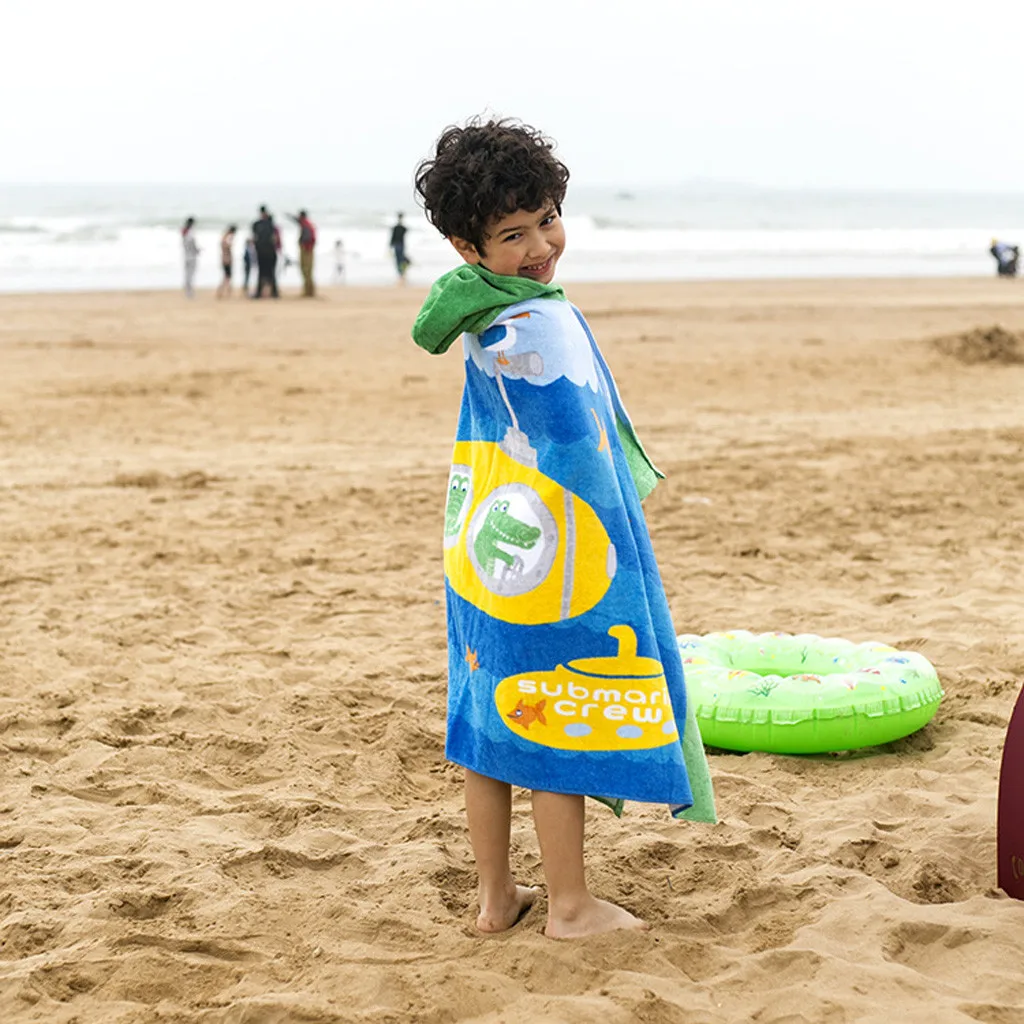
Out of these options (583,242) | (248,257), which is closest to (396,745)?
(248,257)

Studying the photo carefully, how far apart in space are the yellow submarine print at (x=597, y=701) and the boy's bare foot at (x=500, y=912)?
52 cm

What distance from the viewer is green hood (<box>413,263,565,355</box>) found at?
2.62 m

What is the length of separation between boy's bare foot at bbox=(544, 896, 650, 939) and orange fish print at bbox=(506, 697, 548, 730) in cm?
48

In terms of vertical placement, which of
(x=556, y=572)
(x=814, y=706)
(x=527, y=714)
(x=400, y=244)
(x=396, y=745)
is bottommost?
(x=396, y=745)

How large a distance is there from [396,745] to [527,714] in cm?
164

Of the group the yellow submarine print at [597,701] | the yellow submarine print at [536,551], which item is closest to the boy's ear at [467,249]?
the yellow submarine print at [536,551]

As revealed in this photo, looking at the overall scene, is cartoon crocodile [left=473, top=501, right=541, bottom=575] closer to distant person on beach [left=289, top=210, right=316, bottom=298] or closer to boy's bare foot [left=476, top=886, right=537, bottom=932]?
boy's bare foot [left=476, top=886, right=537, bottom=932]

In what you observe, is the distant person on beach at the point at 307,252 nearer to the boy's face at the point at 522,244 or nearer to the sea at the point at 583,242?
the sea at the point at 583,242

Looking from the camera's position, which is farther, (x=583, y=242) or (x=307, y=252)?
(x=583, y=242)

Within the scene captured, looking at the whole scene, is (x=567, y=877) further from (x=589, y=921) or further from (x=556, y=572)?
(x=556, y=572)

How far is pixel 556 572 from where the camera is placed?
2625 mm

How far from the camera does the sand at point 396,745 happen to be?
2.76 meters

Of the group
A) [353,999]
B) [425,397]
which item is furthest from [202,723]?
[425,397]

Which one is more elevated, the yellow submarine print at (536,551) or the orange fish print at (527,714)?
the yellow submarine print at (536,551)
